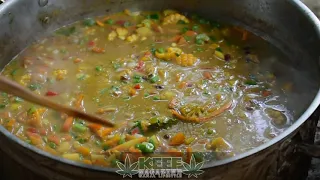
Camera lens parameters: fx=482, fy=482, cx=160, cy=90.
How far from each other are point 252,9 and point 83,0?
1012 mm

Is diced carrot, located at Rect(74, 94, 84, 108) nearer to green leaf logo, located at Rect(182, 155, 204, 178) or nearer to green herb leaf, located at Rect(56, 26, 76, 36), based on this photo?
green herb leaf, located at Rect(56, 26, 76, 36)

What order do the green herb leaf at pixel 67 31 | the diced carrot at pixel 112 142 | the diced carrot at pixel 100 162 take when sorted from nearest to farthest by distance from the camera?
the diced carrot at pixel 100 162
the diced carrot at pixel 112 142
the green herb leaf at pixel 67 31

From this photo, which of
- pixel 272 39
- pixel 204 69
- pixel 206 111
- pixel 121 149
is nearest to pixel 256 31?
pixel 272 39

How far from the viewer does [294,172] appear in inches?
77.8

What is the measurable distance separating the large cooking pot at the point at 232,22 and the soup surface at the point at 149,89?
62 millimetres

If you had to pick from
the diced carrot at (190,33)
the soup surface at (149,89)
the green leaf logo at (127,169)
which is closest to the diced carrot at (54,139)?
the soup surface at (149,89)

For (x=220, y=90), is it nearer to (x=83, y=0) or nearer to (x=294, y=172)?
(x=294, y=172)

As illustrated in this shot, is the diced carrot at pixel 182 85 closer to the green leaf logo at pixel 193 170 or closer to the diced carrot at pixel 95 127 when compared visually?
the diced carrot at pixel 95 127

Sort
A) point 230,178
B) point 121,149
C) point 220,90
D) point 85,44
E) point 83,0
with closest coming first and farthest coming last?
1. point 230,178
2. point 121,149
3. point 220,90
4. point 85,44
5. point 83,0

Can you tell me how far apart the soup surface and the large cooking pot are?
62 mm

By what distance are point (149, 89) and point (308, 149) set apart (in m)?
0.85

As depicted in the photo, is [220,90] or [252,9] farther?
[252,9]

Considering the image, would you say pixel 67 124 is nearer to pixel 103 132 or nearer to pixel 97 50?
pixel 103 132

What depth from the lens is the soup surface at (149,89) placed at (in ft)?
6.77
